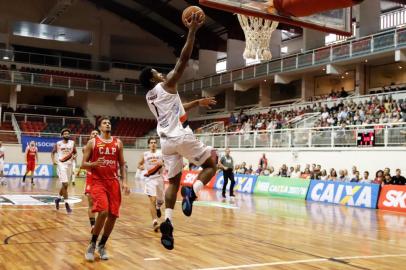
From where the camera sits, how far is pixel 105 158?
7.17 metres

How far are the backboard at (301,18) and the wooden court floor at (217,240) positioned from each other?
170 inches

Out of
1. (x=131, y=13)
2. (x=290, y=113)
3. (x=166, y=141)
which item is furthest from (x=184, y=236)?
(x=131, y=13)

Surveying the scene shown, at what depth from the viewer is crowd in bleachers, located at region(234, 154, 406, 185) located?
16.6m

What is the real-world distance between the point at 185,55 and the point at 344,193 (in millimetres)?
13544

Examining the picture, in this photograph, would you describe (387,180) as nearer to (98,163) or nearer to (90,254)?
(98,163)

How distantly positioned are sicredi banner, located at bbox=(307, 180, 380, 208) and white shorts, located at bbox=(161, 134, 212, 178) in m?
12.2

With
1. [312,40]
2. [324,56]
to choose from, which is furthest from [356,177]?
[312,40]

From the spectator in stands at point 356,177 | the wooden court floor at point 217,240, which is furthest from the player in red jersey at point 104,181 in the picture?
the spectator in stands at point 356,177

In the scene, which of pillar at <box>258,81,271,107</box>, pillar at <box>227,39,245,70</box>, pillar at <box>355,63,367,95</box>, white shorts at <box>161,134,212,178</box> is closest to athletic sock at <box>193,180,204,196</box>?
white shorts at <box>161,134,212,178</box>

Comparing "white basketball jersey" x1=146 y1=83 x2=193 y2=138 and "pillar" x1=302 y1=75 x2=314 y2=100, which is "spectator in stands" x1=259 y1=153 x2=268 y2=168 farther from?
"white basketball jersey" x1=146 y1=83 x2=193 y2=138

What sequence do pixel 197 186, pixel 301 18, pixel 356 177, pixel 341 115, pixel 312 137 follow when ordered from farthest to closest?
pixel 341 115, pixel 312 137, pixel 356 177, pixel 301 18, pixel 197 186

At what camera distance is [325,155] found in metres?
Result: 21.1

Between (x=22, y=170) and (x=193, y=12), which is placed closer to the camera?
(x=193, y=12)

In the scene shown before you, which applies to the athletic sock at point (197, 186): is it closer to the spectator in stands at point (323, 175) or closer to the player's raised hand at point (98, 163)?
the player's raised hand at point (98, 163)
